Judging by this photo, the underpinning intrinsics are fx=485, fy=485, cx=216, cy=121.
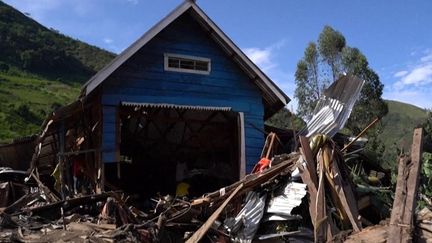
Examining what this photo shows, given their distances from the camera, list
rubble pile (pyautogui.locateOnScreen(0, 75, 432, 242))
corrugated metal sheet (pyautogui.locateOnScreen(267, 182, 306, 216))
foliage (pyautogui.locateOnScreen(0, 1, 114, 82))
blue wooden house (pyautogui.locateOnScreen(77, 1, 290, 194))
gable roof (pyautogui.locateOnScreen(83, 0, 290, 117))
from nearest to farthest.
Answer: rubble pile (pyautogui.locateOnScreen(0, 75, 432, 242)), corrugated metal sheet (pyautogui.locateOnScreen(267, 182, 306, 216)), gable roof (pyautogui.locateOnScreen(83, 0, 290, 117)), blue wooden house (pyautogui.locateOnScreen(77, 1, 290, 194)), foliage (pyautogui.locateOnScreen(0, 1, 114, 82))

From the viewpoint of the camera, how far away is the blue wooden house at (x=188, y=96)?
11.7 metres

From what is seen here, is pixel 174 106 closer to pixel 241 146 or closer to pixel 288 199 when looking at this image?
pixel 241 146

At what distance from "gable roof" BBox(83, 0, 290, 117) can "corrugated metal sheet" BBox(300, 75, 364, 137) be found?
1.02 metres

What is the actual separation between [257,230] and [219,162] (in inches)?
226

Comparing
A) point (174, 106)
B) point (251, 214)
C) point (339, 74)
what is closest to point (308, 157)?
point (251, 214)

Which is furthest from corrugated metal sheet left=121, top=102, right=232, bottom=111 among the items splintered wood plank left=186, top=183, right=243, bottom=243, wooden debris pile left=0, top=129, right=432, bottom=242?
splintered wood plank left=186, top=183, right=243, bottom=243

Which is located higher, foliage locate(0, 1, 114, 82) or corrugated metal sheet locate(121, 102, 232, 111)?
foliage locate(0, 1, 114, 82)

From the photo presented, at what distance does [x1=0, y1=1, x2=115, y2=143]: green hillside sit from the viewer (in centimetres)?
4939

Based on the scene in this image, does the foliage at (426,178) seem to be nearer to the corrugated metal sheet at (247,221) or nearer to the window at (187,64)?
the corrugated metal sheet at (247,221)

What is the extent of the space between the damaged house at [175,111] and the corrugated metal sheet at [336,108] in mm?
1038

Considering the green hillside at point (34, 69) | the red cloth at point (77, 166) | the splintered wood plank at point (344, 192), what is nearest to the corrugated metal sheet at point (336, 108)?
the splintered wood plank at point (344, 192)

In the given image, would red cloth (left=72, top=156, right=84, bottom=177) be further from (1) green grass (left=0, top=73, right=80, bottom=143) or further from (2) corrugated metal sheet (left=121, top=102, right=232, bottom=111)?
(1) green grass (left=0, top=73, right=80, bottom=143)

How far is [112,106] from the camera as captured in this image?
11.7 meters

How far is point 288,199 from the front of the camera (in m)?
9.29
